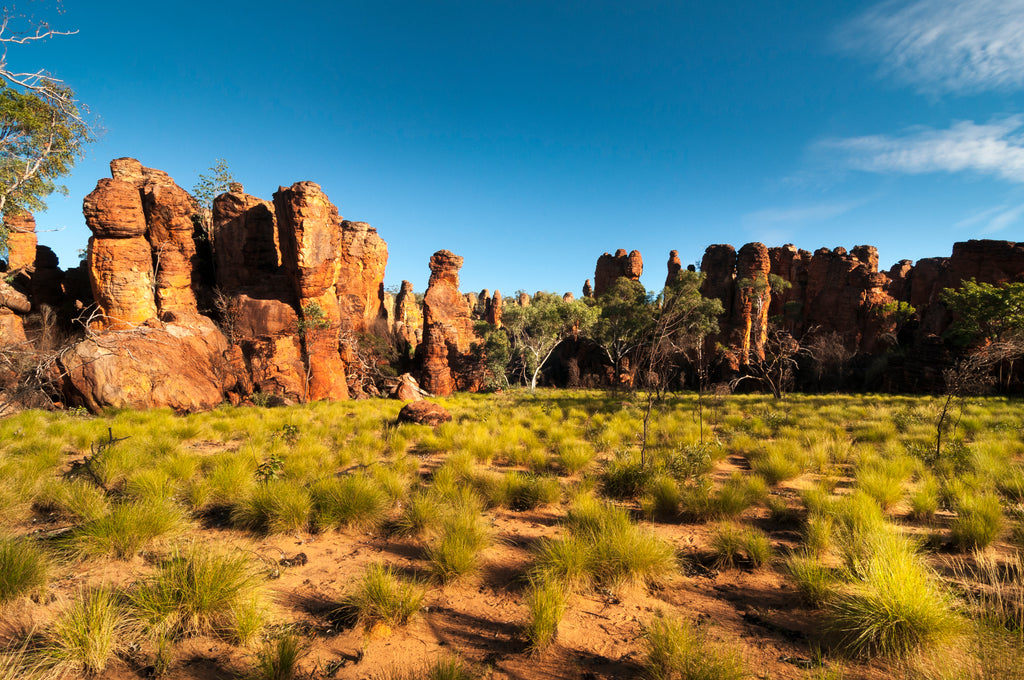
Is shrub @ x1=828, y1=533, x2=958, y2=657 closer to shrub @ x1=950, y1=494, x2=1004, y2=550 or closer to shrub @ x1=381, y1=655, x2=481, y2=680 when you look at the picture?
shrub @ x1=950, y1=494, x2=1004, y2=550

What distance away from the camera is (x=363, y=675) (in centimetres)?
261

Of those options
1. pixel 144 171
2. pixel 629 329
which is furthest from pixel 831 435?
pixel 144 171

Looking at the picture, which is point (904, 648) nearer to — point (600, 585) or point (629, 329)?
point (600, 585)

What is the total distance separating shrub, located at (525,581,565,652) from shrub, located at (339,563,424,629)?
3.25 feet

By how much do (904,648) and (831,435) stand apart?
27.9 ft

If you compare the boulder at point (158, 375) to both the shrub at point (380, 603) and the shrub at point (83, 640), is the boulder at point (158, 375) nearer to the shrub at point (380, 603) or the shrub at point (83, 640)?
the shrub at point (83, 640)

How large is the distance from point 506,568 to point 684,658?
2.02 m

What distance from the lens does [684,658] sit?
2514 mm

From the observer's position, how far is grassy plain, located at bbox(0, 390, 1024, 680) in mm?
2660

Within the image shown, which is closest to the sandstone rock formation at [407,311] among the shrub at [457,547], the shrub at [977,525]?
the shrub at [457,547]

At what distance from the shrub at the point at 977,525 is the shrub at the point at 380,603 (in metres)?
5.85

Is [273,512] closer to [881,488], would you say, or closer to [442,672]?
[442,672]

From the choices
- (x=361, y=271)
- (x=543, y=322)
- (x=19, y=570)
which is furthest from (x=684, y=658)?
(x=361, y=271)

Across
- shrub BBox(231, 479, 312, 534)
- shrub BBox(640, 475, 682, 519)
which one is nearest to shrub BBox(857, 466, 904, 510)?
shrub BBox(640, 475, 682, 519)
